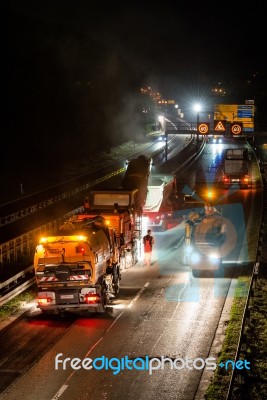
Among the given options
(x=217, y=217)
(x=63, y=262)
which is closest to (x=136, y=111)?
(x=217, y=217)

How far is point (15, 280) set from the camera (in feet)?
76.5

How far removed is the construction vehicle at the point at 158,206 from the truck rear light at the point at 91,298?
52.3 feet

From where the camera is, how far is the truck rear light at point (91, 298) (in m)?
19.3

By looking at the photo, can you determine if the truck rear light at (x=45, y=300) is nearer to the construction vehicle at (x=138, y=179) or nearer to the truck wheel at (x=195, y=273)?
the truck wheel at (x=195, y=273)

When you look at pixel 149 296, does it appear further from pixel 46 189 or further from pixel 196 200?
pixel 46 189

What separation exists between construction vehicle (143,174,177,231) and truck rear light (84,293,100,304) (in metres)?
15.9

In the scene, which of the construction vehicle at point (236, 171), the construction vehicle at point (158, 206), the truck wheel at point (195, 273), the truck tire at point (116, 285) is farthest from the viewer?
the construction vehicle at point (236, 171)

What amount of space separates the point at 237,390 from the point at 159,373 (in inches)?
94.5

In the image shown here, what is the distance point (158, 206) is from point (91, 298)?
54.2 feet

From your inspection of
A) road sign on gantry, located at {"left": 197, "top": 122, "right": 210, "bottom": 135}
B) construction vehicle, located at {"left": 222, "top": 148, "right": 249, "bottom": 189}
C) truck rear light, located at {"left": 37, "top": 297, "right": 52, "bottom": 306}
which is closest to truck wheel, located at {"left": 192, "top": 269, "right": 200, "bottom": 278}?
truck rear light, located at {"left": 37, "top": 297, "right": 52, "bottom": 306}

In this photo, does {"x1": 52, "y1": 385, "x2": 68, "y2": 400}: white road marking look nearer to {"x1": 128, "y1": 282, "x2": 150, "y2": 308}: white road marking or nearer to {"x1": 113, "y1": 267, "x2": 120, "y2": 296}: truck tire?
{"x1": 128, "y1": 282, "x2": 150, "y2": 308}: white road marking

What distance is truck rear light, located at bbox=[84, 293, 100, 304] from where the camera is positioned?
1928 centimetres

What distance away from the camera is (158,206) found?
35.3 metres

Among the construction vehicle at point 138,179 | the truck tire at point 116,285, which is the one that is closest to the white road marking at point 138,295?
the truck tire at point 116,285
